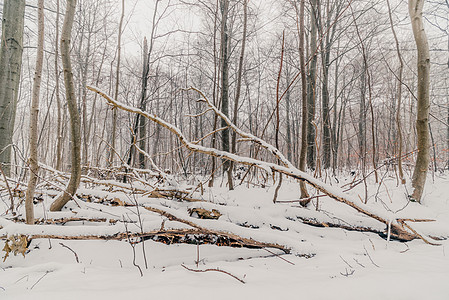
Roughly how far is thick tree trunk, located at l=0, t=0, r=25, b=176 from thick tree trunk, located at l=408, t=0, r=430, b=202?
631 cm

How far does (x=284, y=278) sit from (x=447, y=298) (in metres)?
0.73

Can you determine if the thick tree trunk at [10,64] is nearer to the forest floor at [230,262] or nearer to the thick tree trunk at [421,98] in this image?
the forest floor at [230,262]

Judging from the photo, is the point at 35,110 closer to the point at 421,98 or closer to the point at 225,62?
the point at 421,98

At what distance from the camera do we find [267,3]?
268 inches

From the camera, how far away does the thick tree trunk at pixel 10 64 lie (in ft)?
11.4

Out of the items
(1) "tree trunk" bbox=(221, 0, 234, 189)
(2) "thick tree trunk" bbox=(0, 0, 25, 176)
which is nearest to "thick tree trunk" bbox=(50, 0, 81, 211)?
(1) "tree trunk" bbox=(221, 0, 234, 189)

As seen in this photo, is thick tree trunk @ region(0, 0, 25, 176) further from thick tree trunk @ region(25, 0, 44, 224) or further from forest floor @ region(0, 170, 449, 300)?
thick tree trunk @ region(25, 0, 44, 224)

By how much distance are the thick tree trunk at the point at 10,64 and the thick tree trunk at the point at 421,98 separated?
631 cm

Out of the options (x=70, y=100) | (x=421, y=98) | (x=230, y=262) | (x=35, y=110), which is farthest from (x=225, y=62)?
(x=230, y=262)

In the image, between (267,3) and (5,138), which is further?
(267,3)

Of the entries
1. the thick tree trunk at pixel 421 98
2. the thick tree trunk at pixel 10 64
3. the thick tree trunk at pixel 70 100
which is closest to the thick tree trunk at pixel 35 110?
the thick tree trunk at pixel 70 100

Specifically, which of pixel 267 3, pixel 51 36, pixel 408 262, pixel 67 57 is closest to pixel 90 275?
pixel 67 57

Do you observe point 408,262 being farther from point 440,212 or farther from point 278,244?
point 440,212

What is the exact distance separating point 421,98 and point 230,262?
3.22 meters
